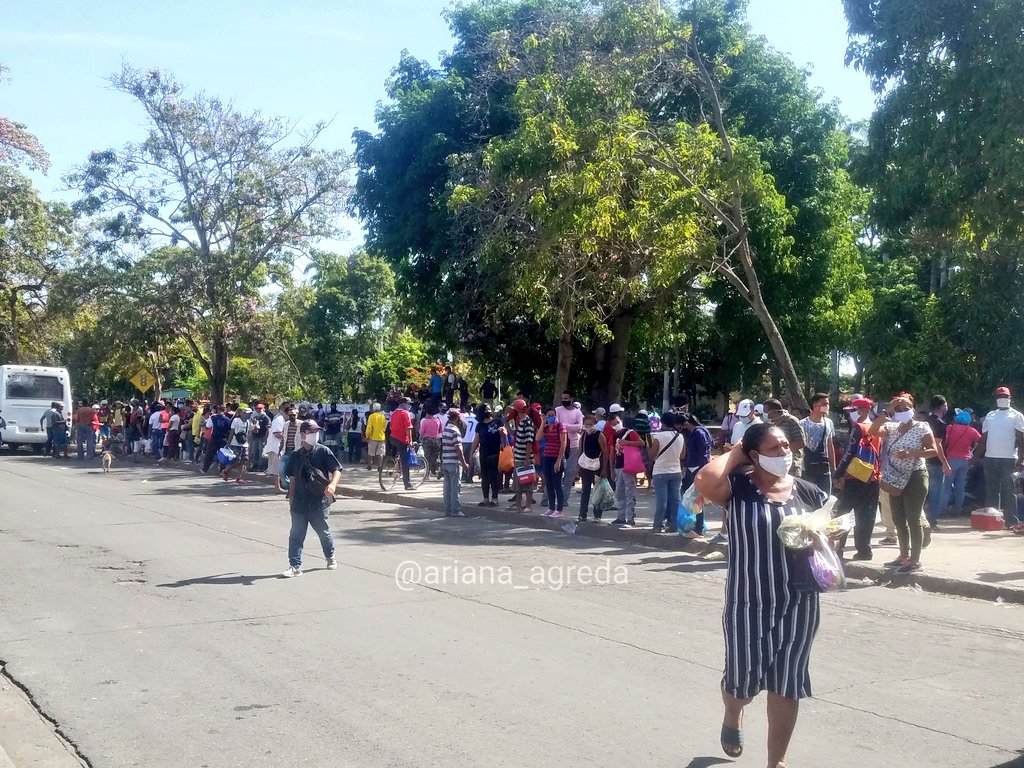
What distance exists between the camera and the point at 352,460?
1194 inches

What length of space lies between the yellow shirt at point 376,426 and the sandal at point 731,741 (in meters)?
17.3

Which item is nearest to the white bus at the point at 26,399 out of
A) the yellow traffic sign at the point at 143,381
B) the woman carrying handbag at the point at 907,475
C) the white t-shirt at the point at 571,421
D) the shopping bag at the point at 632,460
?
the yellow traffic sign at the point at 143,381

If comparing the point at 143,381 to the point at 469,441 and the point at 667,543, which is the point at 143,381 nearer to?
the point at 469,441

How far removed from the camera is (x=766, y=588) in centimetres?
465

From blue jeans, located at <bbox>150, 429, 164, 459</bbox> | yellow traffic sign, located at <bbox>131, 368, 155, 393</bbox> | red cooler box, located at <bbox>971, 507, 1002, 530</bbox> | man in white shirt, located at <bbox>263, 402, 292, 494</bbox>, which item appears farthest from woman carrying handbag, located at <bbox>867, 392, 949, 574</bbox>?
yellow traffic sign, located at <bbox>131, 368, 155, 393</bbox>

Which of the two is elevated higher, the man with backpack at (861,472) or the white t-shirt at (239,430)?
the white t-shirt at (239,430)

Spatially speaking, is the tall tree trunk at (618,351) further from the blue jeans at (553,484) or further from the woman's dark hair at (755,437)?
the woman's dark hair at (755,437)

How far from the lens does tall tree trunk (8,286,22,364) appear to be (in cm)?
4134

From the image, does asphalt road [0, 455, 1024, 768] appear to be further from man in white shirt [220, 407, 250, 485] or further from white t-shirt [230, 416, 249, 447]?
white t-shirt [230, 416, 249, 447]

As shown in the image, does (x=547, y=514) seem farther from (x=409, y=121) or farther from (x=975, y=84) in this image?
(x=409, y=121)

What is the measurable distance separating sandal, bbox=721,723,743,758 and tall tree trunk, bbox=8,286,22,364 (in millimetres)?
41777

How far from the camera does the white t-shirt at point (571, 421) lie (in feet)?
54.3

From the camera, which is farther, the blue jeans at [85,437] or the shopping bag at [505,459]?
the blue jeans at [85,437]

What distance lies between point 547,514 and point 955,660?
8.92 metres
